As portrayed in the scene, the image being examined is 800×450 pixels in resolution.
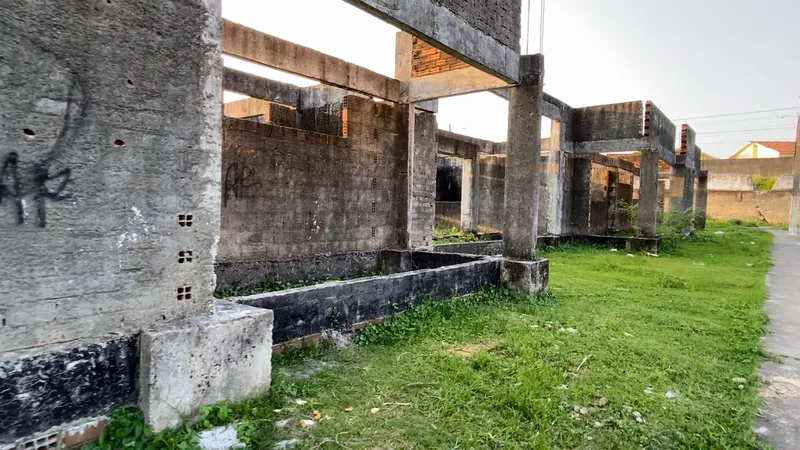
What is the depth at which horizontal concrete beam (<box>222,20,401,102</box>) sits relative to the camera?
6148 mm

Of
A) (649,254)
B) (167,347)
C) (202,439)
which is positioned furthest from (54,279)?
(649,254)

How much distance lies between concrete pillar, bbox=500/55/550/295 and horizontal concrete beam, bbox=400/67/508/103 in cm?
41

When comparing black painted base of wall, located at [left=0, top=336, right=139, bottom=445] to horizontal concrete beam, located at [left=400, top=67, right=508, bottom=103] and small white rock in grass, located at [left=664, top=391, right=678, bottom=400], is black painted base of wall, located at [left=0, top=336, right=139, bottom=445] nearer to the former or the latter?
small white rock in grass, located at [left=664, top=391, right=678, bottom=400]

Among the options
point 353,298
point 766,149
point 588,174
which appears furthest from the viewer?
point 766,149

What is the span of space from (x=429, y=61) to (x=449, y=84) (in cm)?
70

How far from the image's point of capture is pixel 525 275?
21.0 ft

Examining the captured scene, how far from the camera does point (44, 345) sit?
87.7 inches

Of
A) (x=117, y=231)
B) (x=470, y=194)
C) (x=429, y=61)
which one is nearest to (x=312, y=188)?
(x=429, y=61)

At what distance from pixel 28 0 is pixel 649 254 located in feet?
46.2

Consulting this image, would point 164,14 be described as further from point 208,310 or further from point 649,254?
point 649,254

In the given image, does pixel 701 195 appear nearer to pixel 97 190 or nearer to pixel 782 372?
pixel 782 372

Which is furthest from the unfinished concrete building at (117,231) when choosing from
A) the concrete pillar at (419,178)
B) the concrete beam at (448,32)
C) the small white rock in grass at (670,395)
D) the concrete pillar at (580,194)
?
the concrete pillar at (580,194)

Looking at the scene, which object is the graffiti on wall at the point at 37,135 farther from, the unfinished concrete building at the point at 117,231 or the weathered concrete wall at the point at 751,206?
the weathered concrete wall at the point at 751,206

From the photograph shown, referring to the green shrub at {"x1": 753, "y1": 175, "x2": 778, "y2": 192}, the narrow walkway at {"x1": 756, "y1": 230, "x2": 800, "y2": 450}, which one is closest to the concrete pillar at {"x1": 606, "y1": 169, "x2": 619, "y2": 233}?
the narrow walkway at {"x1": 756, "y1": 230, "x2": 800, "y2": 450}
